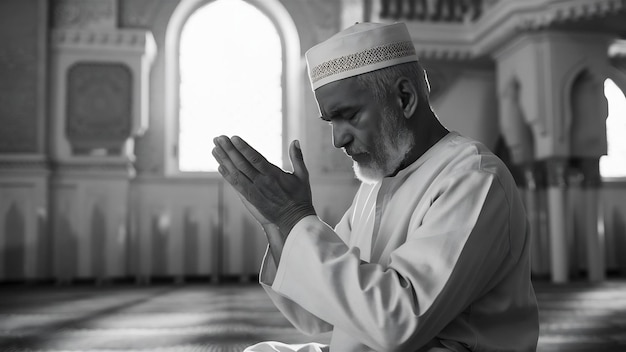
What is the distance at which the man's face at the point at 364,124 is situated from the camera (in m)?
1.12

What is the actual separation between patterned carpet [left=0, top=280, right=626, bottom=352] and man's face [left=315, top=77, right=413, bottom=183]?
135cm

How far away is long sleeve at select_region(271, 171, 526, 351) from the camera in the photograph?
2.98ft

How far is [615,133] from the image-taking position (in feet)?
23.2

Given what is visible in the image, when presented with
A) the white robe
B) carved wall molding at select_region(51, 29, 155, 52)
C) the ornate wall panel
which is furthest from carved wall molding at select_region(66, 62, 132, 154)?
the white robe

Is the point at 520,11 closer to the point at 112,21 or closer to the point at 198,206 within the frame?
the point at 198,206

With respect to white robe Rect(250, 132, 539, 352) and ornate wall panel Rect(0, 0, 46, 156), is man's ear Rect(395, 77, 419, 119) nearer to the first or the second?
white robe Rect(250, 132, 539, 352)

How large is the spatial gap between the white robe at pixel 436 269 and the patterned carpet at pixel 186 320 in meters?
1.40

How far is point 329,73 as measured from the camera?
3.81 feet

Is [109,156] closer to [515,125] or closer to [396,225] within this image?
[515,125]

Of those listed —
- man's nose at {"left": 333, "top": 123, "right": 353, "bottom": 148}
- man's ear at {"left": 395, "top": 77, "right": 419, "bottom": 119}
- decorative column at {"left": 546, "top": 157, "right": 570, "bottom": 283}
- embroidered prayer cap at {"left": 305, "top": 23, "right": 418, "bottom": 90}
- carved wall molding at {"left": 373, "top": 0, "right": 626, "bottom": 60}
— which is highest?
carved wall molding at {"left": 373, "top": 0, "right": 626, "bottom": 60}

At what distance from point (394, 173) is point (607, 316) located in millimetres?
2523

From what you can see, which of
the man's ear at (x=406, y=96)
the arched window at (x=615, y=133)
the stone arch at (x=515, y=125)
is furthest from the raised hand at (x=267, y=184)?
the arched window at (x=615, y=133)

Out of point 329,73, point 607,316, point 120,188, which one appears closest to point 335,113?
point 329,73

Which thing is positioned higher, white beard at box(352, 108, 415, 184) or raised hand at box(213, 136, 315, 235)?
white beard at box(352, 108, 415, 184)
